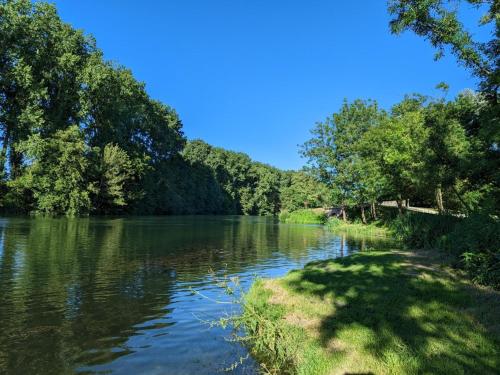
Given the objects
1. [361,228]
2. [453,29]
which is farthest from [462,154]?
[361,228]

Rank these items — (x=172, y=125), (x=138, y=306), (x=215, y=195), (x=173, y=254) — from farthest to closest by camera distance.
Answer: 1. (x=215, y=195)
2. (x=172, y=125)
3. (x=173, y=254)
4. (x=138, y=306)

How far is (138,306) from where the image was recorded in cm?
1026

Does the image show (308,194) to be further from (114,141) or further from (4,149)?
(4,149)

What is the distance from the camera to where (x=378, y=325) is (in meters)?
6.92

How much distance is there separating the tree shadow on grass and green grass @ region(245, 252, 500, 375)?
0.05 feet

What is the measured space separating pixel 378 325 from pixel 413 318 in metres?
0.75

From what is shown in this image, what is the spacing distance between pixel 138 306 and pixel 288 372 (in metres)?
5.24

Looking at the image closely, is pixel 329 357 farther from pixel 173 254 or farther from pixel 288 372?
pixel 173 254

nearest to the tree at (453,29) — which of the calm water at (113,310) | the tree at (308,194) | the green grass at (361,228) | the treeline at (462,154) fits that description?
the treeline at (462,154)

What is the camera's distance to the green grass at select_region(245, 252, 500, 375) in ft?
18.7

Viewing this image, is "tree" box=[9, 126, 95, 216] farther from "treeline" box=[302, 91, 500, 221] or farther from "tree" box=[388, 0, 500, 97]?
"tree" box=[388, 0, 500, 97]

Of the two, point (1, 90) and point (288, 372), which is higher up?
point (1, 90)

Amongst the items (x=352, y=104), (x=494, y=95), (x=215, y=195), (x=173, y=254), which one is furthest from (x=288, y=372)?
(x=215, y=195)

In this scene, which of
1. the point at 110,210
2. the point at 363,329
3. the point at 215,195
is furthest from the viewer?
the point at 215,195
